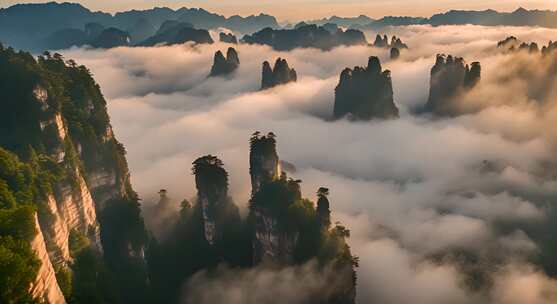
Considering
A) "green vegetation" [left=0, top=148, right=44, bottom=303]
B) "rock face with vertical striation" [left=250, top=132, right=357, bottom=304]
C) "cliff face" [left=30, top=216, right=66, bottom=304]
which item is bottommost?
"rock face with vertical striation" [left=250, top=132, right=357, bottom=304]

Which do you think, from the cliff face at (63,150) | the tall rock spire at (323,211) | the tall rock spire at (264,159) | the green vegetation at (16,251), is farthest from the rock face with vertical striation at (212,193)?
the green vegetation at (16,251)

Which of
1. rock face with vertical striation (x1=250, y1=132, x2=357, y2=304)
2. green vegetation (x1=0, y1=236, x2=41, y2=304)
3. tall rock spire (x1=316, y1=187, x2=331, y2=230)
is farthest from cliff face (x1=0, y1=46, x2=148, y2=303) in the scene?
tall rock spire (x1=316, y1=187, x2=331, y2=230)

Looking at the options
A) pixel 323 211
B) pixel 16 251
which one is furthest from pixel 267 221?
pixel 16 251

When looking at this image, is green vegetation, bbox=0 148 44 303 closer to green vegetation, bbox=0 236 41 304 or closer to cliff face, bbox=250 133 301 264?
green vegetation, bbox=0 236 41 304

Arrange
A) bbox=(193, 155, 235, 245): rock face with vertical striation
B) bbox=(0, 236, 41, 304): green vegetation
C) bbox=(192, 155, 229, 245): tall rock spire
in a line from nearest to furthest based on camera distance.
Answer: bbox=(0, 236, 41, 304): green vegetation → bbox=(192, 155, 229, 245): tall rock spire → bbox=(193, 155, 235, 245): rock face with vertical striation

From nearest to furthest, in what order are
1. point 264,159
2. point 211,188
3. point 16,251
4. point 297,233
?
point 16,251, point 297,233, point 264,159, point 211,188

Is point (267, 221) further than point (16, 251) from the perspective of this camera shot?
Yes

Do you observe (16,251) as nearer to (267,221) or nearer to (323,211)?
(267,221)

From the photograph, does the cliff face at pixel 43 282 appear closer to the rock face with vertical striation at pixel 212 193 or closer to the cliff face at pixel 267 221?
the cliff face at pixel 267 221

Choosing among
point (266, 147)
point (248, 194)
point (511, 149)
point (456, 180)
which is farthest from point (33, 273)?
point (511, 149)
